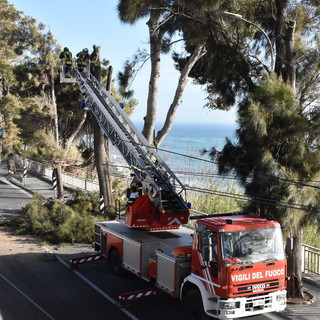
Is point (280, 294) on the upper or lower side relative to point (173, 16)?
lower

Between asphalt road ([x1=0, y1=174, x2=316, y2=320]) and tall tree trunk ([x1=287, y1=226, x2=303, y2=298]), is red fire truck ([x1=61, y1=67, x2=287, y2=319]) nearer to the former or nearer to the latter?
asphalt road ([x1=0, y1=174, x2=316, y2=320])

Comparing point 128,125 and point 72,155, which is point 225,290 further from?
point 72,155

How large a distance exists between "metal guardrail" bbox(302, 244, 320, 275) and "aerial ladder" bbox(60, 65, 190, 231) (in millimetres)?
3810

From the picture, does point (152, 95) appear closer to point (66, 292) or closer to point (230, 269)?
point (66, 292)

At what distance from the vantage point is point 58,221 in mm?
18672

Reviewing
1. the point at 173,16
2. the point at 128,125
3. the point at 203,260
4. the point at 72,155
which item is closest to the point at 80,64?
the point at 128,125

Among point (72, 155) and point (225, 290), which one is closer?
point (225, 290)

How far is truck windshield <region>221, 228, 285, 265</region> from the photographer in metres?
9.64

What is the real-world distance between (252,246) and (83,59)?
13.8 metres

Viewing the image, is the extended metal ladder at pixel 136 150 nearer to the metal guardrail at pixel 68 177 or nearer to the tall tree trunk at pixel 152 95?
the tall tree trunk at pixel 152 95

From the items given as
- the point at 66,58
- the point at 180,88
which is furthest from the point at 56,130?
the point at 180,88

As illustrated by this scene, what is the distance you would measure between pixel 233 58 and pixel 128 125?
5.69 m

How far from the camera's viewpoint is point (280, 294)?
9.93 m

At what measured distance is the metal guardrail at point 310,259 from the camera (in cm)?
1362
